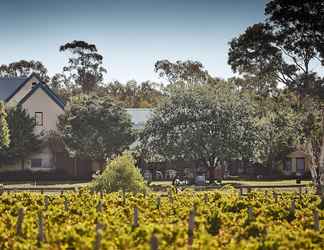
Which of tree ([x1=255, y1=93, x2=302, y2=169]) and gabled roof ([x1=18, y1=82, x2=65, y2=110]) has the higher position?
gabled roof ([x1=18, y1=82, x2=65, y2=110])

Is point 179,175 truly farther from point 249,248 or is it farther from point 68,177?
point 249,248

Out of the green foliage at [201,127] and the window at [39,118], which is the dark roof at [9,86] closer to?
the window at [39,118]

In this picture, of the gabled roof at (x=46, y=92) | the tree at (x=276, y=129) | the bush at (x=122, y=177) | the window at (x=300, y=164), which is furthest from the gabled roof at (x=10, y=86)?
the bush at (x=122, y=177)

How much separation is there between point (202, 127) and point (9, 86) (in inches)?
902

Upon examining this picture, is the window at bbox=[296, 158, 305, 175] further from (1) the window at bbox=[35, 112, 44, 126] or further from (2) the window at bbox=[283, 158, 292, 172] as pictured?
(1) the window at bbox=[35, 112, 44, 126]

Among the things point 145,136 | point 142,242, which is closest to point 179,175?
point 145,136

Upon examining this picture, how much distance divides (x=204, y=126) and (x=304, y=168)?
18.2 metres

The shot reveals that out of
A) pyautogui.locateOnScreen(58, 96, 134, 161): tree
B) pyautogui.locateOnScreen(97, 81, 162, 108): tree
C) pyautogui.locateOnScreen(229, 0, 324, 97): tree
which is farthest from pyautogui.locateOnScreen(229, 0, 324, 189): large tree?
pyautogui.locateOnScreen(97, 81, 162, 108): tree

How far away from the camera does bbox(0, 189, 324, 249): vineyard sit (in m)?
18.3

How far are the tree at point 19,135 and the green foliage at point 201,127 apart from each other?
1176cm

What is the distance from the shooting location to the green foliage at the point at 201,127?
58656 millimetres

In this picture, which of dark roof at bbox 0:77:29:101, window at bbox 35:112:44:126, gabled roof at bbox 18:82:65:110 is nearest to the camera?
gabled roof at bbox 18:82:65:110

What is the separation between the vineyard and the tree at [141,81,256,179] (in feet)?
73.3

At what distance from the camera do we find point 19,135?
215 feet
